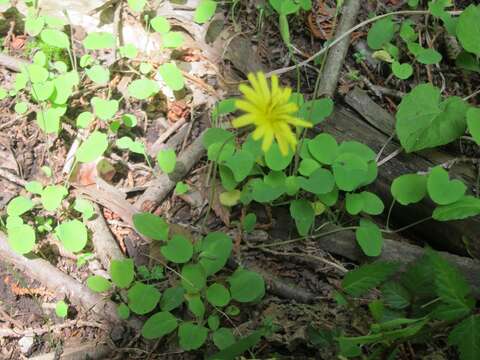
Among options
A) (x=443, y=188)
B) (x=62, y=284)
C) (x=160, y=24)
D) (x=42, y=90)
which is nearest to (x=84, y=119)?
(x=42, y=90)

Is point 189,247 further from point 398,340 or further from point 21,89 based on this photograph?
point 21,89

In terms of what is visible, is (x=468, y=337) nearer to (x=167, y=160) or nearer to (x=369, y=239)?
(x=369, y=239)

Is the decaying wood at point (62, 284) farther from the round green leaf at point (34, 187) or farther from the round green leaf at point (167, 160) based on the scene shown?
the round green leaf at point (167, 160)

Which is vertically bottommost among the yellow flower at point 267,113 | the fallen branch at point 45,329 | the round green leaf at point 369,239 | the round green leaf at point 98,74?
the fallen branch at point 45,329

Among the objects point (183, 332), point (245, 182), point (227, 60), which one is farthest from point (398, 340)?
point (227, 60)

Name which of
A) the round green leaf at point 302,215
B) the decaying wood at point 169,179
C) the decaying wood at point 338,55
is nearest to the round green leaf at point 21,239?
the decaying wood at point 169,179

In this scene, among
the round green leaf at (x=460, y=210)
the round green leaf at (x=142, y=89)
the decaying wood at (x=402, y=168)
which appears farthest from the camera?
the round green leaf at (x=142, y=89)
